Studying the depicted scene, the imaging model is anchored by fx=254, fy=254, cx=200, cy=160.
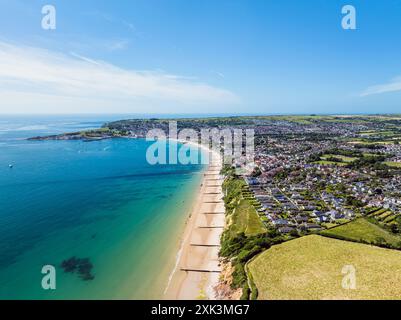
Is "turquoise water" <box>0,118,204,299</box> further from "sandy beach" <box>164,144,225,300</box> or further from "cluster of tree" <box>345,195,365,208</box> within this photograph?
"cluster of tree" <box>345,195,365,208</box>

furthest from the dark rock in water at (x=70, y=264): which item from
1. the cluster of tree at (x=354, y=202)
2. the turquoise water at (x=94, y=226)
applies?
the cluster of tree at (x=354, y=202)

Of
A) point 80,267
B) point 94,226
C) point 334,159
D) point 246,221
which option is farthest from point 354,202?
point 94,226

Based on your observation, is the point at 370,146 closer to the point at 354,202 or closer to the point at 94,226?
the point at 354,202

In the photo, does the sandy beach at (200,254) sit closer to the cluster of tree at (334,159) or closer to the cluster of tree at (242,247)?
the cluster of tree at (242,247)

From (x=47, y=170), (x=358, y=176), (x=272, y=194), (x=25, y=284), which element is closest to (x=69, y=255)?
(x=25, y=284)

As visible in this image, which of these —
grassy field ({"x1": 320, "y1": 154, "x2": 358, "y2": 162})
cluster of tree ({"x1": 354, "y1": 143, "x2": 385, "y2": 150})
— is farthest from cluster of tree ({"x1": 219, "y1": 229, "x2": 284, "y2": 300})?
Result: cluster of tree ({"x1": 354, "y1": 143, "x2": 385, "y2": 150})

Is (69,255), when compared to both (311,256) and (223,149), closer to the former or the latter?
(311,256)

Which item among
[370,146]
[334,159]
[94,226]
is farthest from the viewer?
[370,146]
